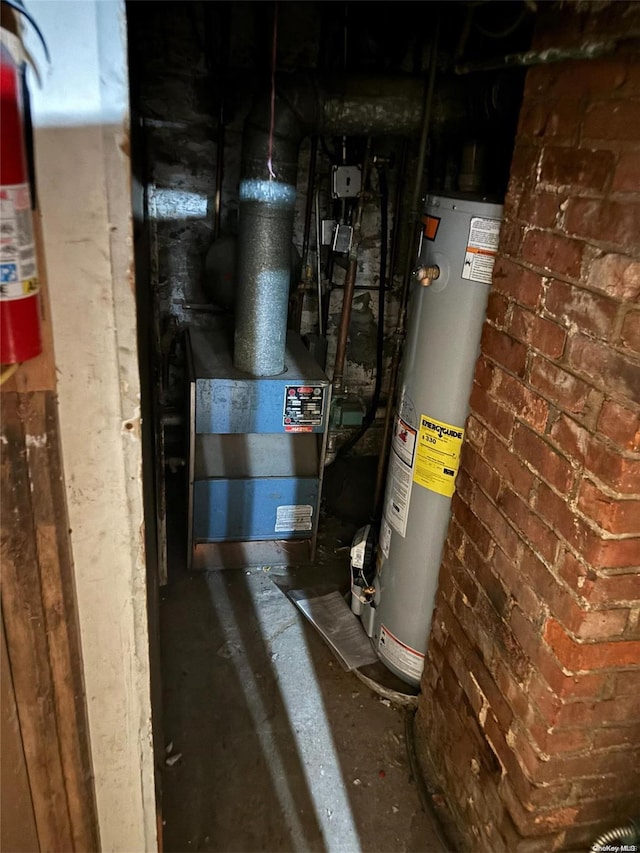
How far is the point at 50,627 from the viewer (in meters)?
0.80

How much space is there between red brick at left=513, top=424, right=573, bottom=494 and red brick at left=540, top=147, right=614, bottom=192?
44 cm

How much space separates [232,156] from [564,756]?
2225 millimetres

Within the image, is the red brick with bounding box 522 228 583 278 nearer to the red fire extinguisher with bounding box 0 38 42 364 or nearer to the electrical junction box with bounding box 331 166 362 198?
the red fire extinguisher with bounding box 0 38 42 364

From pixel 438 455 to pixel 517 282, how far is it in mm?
510

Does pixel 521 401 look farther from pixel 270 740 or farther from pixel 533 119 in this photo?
pixel 270 740

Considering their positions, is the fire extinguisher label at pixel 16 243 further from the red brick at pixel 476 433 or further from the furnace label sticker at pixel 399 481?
the furnace label sticker at pixel 399 481

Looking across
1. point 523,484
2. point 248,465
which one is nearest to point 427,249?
point 523,484

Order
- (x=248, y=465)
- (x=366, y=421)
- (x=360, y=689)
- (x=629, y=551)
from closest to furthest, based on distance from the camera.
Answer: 1. (x=629, y=551)
2. (x=360, y=689)
3. (x=248, y=465)
4. (x=366, y=421)

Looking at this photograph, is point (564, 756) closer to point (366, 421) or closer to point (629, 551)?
point (629, 551)

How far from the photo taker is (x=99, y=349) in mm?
696

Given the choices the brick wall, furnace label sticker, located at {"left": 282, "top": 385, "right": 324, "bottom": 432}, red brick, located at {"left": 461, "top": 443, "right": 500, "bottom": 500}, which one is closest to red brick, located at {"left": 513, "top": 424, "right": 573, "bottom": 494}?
the brick wall

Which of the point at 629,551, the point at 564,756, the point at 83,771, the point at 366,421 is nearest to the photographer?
the point at 83,771

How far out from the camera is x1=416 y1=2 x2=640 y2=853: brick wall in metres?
0.98

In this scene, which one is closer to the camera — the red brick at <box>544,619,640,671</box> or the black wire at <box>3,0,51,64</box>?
the black wire at <box>3,0,51,64</box>
